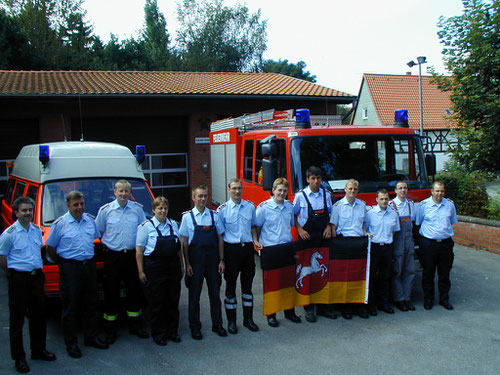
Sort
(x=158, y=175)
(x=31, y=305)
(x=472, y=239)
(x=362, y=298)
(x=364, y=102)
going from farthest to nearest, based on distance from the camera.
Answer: (x=364, y=102), (x=158, y=175), (x=472, y=239), (x=362, y=298), (x=31, y=305)

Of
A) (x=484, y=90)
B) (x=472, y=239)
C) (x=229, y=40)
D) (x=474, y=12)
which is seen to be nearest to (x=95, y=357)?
(x=472, y=239)

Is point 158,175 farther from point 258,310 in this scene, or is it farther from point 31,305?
point 31,305

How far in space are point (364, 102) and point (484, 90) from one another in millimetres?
28944

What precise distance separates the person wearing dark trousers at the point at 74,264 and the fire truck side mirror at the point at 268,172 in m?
2.86

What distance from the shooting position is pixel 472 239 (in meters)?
10.6

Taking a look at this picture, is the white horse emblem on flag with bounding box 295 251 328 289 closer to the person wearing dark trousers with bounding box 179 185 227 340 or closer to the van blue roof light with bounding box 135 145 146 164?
the person wearing dark trousers with bounding box 179 185 227 340

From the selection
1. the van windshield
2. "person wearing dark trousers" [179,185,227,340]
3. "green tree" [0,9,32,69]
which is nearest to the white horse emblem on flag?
"person wearing dark trousers" [179,185,227,340]

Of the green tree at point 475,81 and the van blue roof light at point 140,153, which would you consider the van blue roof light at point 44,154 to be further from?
the green tree at point 475,81

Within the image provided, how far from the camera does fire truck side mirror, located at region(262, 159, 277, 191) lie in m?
7.19

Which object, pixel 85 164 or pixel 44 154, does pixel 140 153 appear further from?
pixel 44 154

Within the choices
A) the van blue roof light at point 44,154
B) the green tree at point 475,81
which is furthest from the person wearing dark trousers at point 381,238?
the green tree at point 475,81

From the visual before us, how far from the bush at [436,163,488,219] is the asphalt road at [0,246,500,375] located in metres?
5.53

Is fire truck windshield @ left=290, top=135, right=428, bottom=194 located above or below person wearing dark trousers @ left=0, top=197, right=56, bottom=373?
above

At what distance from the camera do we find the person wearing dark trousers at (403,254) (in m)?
6.53
